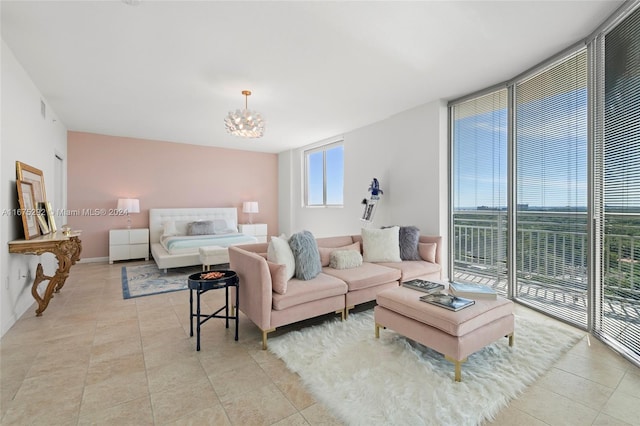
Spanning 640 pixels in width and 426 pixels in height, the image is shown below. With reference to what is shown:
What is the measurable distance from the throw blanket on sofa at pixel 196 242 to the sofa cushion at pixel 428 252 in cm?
338

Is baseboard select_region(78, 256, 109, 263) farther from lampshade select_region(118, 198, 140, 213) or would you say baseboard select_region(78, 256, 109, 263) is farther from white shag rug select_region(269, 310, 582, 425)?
white shag rug select_region(269, 310, 582, 425)

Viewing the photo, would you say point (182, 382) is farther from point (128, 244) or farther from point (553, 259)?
point (128, 244)

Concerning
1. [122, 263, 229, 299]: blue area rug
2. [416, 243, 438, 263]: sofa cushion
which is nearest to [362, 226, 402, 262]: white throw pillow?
[416, 243, 438, 263]: sofa cushion

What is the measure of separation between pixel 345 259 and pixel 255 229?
4536mm

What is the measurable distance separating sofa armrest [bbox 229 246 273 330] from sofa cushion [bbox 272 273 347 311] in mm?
110

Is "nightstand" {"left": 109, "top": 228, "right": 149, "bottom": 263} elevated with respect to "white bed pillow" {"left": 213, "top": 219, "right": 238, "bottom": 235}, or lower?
lower

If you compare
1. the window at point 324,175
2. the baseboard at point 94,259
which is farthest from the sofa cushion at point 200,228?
the window at point 324,175

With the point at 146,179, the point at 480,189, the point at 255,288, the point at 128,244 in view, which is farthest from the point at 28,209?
the point at 480,189

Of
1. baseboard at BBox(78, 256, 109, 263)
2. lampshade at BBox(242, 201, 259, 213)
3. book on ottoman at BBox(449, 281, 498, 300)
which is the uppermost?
lampshade at BBox(242, 201, 259, 213)

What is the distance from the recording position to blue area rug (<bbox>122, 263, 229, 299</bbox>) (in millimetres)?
4008

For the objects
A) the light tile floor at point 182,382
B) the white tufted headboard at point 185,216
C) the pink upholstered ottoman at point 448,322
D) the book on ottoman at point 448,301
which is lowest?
the light tile floor at point 182,382

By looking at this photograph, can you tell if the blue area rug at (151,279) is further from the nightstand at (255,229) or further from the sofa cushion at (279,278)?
the sofa cushion at (279,278)

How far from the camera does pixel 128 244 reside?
19.5 feet

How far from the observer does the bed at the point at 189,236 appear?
16.5ft
